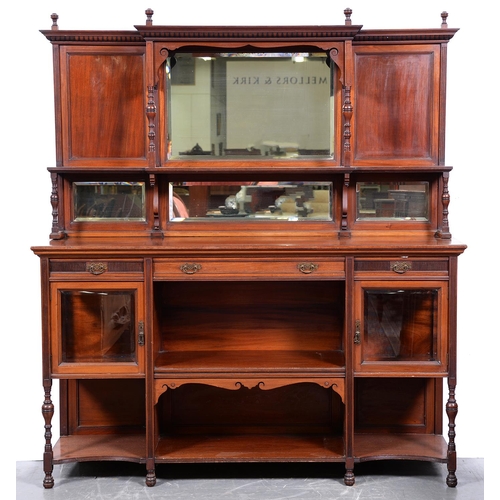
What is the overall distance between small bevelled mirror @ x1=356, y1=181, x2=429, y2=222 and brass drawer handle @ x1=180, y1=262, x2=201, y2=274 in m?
1.02

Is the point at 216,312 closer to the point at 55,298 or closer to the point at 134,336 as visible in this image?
the point at 134,336

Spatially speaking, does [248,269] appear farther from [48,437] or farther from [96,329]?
[48,437]

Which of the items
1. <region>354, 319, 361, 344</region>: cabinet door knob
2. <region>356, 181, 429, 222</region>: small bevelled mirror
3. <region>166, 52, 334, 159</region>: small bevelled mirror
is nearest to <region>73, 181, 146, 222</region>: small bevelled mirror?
<region>166, 52, 334, 159</region>: small bevelled mirror

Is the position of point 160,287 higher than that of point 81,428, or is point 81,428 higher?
point 160,287

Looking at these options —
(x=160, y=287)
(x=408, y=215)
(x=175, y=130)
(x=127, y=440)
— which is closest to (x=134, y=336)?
(x=160, y=287)

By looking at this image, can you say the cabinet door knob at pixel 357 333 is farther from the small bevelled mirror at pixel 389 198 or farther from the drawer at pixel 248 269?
the small bevelled mirror at pixel 389 198

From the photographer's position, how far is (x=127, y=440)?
4.37m

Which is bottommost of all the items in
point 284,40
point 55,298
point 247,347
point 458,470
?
point 458,470

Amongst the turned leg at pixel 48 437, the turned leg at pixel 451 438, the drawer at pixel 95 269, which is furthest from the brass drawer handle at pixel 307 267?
the turned leg at pixel 48 437

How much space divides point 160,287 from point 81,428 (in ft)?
3.18

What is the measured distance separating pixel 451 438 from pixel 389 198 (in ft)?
4.44

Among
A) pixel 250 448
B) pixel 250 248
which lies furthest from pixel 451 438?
pixel 250 248

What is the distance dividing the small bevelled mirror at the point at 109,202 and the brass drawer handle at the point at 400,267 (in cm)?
144

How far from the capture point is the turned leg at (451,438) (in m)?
4.01
